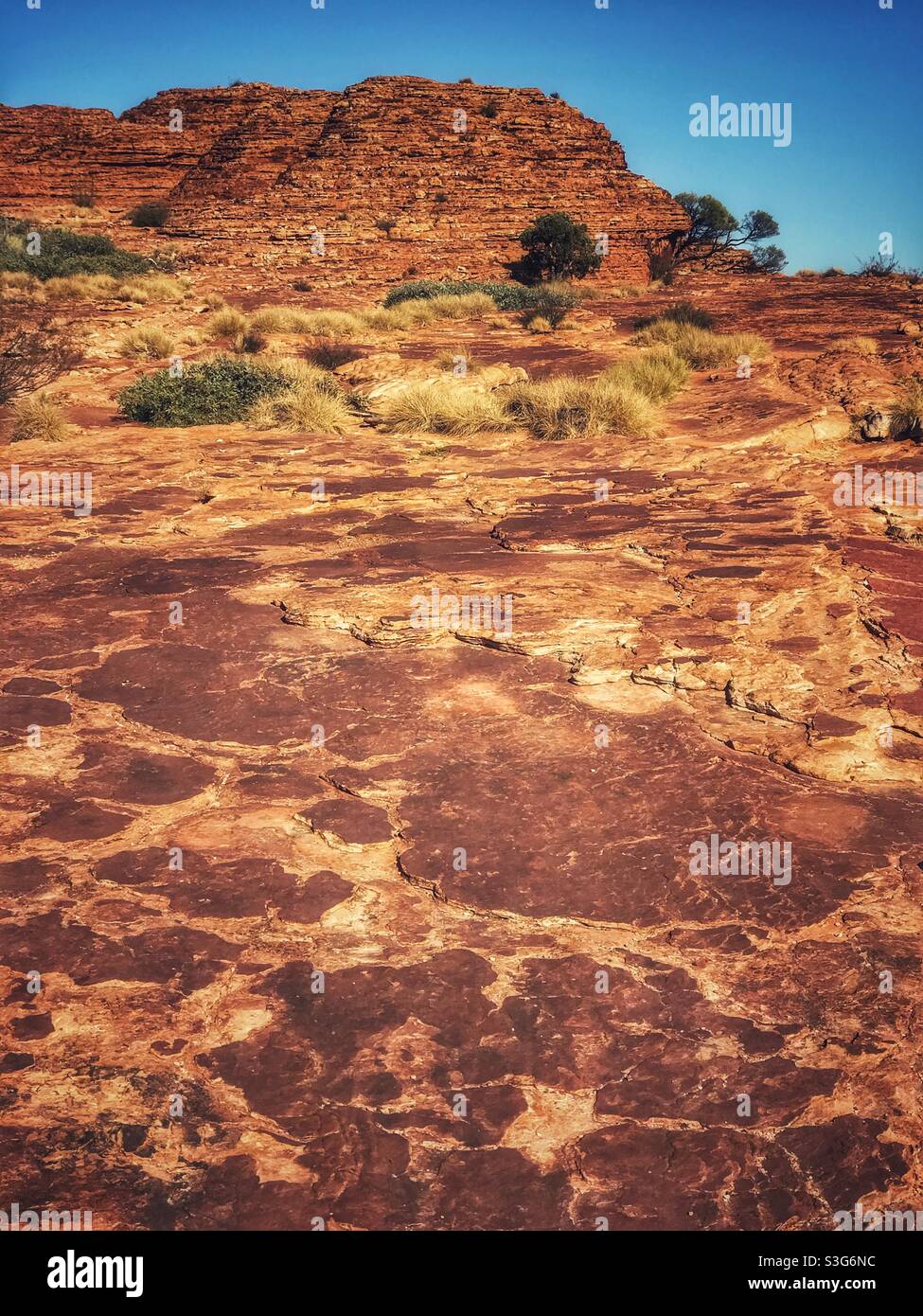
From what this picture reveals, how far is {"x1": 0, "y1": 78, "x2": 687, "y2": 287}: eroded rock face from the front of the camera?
32781 millimetres

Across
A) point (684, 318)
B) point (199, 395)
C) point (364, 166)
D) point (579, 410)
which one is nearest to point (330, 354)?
point (199, 395)

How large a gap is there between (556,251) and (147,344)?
20881 millimetres

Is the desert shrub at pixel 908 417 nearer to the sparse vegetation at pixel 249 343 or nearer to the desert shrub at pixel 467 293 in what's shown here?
the sparse vegetation at pixel 249 343

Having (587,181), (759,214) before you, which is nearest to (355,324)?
(587,181)

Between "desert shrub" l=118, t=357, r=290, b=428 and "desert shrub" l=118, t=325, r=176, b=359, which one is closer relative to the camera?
"desert shrub" l=118, t=357, r=290, b=428

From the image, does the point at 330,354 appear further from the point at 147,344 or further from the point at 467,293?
the point at 467,293

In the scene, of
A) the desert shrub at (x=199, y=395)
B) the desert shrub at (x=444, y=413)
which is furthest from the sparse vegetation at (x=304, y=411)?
the desert shrub at (x=444, y=413)

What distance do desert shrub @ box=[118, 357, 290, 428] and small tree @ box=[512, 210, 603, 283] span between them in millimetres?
22780

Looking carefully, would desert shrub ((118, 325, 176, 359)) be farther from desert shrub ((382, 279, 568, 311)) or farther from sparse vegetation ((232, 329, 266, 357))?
desert shrub ((382, 279, 568, 311))

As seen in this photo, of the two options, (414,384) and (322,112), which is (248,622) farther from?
(322,112)

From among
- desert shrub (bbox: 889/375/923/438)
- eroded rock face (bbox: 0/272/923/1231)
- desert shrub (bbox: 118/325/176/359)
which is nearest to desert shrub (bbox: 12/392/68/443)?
eroded rock face (bbox: 0/272/923/1231)

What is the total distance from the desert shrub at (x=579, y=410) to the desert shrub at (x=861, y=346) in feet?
10.5

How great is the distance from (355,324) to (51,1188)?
1600 cm

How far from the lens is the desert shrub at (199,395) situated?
9789 millimetres
